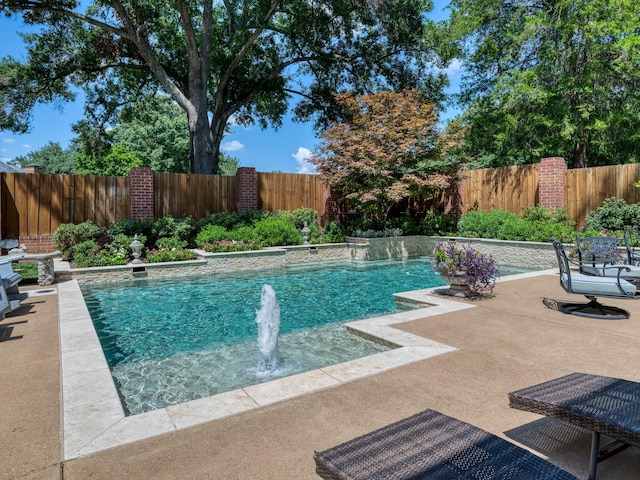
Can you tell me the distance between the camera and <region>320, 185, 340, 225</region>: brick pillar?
16.0 metres

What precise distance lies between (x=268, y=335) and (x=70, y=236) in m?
9.07

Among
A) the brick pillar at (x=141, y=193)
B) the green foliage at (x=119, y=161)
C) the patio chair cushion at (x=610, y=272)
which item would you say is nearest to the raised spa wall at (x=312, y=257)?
the brick pillar at (x=141, y=193)

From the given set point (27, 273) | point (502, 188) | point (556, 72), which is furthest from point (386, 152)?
point (27, 273)

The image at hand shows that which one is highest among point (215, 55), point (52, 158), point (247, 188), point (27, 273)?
point (52, 158)

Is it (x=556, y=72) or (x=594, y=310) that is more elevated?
(x=556, y=72)

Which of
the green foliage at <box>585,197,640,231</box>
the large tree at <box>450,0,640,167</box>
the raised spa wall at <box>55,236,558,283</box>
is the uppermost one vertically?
the large tree at <box>450,0,640,167</box>

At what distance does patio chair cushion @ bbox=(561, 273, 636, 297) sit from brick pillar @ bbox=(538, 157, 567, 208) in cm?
832

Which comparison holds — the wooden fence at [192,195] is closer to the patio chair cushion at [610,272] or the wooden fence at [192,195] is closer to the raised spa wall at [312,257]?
the raised spa wall at [312,257]

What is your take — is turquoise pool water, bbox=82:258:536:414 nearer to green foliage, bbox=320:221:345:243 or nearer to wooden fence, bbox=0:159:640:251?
green foliage, bbox=320:221:345:243

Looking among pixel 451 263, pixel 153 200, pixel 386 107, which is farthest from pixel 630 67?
pixel 153 200

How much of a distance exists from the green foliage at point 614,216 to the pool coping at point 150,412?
→ 8919 mm

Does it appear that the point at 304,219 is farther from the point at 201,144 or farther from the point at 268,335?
the point at 268,335

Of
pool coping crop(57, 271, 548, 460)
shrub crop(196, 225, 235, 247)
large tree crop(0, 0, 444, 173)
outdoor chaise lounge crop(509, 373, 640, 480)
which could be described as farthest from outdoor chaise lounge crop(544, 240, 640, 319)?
large tree crop(0, 0, 444, 173)

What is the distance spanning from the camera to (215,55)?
17406 millimetres
